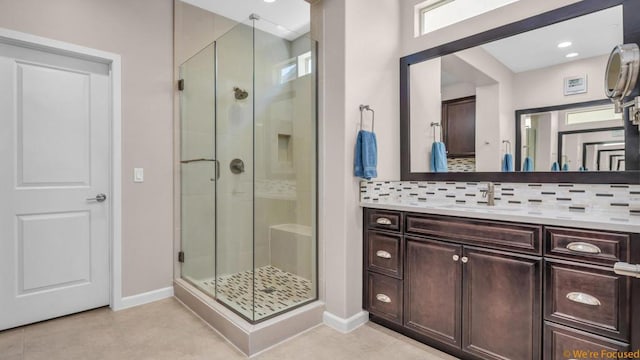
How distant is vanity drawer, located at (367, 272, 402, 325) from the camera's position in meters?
2.10

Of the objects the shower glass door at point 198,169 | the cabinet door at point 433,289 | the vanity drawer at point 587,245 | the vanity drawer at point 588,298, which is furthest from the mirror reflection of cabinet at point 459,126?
the shower glass door at point 198,169

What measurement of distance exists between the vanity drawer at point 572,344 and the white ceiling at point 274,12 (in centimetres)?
246

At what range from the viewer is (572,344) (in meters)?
1.42

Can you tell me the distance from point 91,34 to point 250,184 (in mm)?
1714

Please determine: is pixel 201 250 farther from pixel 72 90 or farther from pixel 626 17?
pixel 626 17

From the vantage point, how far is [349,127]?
2227 mm

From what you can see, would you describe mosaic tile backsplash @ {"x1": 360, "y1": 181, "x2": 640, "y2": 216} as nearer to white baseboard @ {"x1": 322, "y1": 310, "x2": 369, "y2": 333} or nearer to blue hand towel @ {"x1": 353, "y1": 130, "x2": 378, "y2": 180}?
blue hand towel @ {"x1": 353, "y1": 130, "x2": 378, "y2": 180}

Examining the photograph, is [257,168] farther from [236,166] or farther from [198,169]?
[198,169]

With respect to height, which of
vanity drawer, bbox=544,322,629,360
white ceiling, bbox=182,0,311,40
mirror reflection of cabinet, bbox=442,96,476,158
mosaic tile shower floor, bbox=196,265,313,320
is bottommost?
mosaic tile shower floor, bbox=196,265,313,320

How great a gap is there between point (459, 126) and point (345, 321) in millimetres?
1691

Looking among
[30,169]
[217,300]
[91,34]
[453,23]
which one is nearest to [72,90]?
[91,34]

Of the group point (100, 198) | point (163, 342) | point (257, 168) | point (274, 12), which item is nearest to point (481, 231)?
point (257, 168)

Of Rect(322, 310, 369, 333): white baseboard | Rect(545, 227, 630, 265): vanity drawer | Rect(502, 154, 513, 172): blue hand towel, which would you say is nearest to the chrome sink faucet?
Rect(502, 154, 513, 172): blue hand towel

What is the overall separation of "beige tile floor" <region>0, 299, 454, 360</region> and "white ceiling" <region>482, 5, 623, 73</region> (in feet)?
6.49
